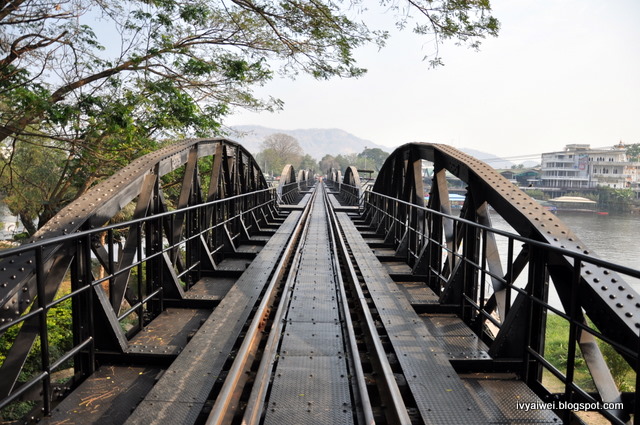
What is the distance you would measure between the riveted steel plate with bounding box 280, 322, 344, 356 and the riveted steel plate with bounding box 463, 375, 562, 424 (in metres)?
1.20

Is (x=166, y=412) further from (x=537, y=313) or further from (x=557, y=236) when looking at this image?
(x=557, y=236)

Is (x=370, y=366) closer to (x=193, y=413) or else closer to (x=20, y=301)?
(x=193, y=413)

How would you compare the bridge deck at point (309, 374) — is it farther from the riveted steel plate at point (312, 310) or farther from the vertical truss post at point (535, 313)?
the vertical truss post at point (535, 313)

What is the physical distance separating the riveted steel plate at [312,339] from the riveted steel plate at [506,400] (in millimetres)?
1205

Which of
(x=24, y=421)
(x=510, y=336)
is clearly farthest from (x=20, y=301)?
(x=510, y=336)

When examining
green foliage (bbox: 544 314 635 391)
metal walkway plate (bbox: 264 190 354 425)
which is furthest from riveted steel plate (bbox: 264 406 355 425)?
green foliage (bbox: 544 314 635 391)

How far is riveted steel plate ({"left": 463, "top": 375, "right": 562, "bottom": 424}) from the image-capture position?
9.31 feet

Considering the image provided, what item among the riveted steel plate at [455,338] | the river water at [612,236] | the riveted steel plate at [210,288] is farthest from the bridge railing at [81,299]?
the river water at [612,236]

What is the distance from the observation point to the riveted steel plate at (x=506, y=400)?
2.84m

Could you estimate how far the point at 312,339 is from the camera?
13.9 feet

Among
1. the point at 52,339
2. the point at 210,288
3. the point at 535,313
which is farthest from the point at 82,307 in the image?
the point at 52,339

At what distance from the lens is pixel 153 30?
1110cm

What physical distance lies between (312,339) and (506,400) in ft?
5.99

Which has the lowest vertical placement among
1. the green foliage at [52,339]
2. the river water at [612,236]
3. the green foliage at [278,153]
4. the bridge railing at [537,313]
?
the green foliage at [52,339]
